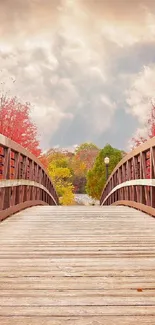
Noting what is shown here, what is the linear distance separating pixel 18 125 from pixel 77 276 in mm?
23712

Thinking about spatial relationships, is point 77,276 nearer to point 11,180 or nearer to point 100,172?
point 11,180

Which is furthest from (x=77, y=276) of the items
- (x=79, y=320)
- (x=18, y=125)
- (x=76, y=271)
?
(x=18, y=125)

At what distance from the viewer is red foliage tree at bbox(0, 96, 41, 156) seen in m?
26.4

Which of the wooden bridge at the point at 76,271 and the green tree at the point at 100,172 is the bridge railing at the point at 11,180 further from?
the green tree at the point at 100,172

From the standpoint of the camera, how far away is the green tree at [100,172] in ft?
145

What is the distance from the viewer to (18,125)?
27.2 m

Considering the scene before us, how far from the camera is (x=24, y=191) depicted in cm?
1104

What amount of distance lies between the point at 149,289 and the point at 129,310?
503 mm

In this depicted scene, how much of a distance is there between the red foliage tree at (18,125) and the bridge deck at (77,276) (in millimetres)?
19865

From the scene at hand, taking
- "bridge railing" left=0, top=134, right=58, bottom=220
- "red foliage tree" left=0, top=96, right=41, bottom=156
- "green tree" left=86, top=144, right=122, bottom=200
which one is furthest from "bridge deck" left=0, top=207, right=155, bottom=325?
"green tree" left=86, top=144, right=122, bottom=200

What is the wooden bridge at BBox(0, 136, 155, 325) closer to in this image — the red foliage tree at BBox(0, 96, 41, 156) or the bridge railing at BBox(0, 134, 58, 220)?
the bridge railing at BBox(0, 134, 58, 220)

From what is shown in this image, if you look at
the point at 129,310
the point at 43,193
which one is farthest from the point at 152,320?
the point at 43,193

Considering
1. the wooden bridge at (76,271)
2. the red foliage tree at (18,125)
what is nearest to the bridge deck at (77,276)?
the wooden bridge at (76,271)

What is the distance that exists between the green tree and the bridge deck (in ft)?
123
